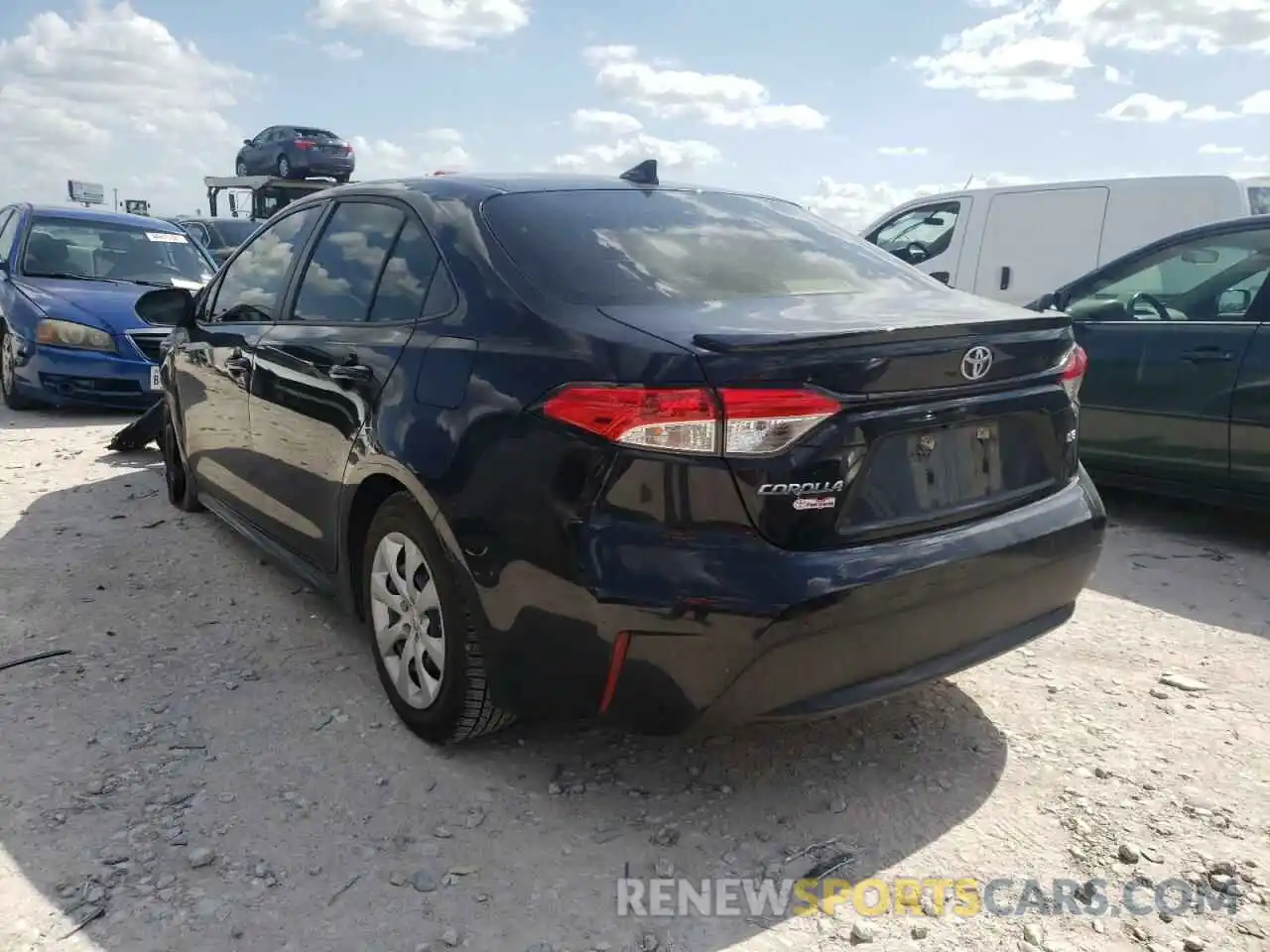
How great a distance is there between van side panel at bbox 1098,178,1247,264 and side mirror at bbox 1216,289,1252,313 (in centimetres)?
274

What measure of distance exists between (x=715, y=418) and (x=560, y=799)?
1.18 metres

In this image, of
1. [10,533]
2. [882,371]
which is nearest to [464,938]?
[882,371]

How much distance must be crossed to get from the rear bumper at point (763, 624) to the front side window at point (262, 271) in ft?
6.69

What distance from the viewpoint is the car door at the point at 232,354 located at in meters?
3.97

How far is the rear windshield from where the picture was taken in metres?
2.74

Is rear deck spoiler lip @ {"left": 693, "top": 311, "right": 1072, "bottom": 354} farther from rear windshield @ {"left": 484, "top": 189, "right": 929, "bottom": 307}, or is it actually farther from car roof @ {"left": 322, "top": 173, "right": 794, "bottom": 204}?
car roof @ {"left": 322, "top": 173, "right": 794, "bottom": 204}

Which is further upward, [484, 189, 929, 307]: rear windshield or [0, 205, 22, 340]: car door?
[484, 189, 929, 307]: rear windshield

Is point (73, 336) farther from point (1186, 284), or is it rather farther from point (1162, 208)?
point (1162, 208)

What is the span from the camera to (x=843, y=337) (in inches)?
93.0

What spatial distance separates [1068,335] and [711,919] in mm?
1805

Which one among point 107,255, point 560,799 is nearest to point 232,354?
point 560,799

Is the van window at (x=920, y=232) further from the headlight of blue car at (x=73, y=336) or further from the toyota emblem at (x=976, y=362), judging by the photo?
the toyota emblem at (x=976, y=362)

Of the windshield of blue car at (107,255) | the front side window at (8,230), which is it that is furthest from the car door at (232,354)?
the front side window at (8,230)

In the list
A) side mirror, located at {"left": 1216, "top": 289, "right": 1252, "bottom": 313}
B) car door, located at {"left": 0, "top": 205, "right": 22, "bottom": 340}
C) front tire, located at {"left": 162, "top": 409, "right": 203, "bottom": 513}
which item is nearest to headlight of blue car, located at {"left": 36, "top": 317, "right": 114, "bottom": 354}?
car door, located at {"left": 0, "top": 205, "right": 22, "bottom": 340}
